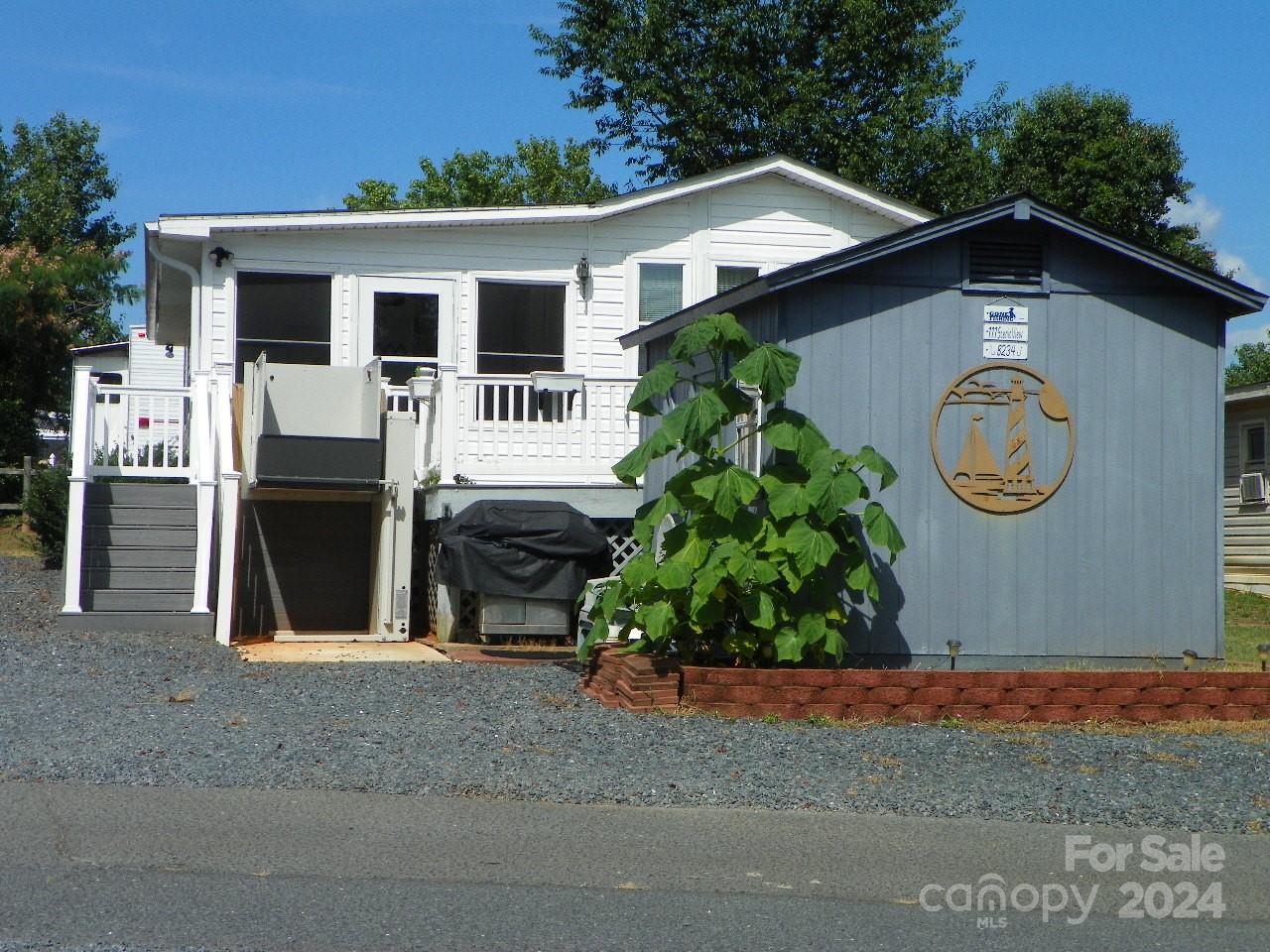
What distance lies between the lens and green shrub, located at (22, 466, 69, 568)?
17.7 m

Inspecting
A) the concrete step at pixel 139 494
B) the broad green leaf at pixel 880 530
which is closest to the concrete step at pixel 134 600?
the concrete step at pixel 139 494

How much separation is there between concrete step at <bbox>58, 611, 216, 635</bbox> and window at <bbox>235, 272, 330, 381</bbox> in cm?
408

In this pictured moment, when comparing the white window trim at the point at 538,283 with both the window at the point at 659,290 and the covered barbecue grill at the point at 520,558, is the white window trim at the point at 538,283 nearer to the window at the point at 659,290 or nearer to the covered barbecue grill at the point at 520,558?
the window at the point at 659,290

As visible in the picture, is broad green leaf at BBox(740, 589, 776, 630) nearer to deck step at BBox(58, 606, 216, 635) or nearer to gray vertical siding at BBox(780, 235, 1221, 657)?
gray vertical siding at BBox(780, 235, 1221, 657)

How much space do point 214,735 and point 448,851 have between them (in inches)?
105

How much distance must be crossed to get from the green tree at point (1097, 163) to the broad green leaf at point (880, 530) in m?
21.9

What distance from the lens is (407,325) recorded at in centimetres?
1647

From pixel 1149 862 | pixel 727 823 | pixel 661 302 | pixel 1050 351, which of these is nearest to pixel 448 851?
pixel 727 823

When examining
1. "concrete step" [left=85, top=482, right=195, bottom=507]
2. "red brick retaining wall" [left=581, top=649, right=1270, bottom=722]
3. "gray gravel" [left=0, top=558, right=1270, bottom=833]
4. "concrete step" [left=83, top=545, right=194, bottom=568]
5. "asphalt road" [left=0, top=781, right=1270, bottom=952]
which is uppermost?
"concrete step" [left=85, top=482, right=195, bottom=507]

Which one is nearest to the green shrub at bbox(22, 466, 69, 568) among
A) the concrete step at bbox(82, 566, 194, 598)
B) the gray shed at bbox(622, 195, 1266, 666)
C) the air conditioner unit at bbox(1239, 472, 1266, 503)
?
the concrete step at bbox(82, 566, 194, 598)

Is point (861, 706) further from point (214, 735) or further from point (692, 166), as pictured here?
point (692, 166)

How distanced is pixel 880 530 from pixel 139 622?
7.06 metres

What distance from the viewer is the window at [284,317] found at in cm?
1596

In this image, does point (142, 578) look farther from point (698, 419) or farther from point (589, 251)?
point (589, 251)
